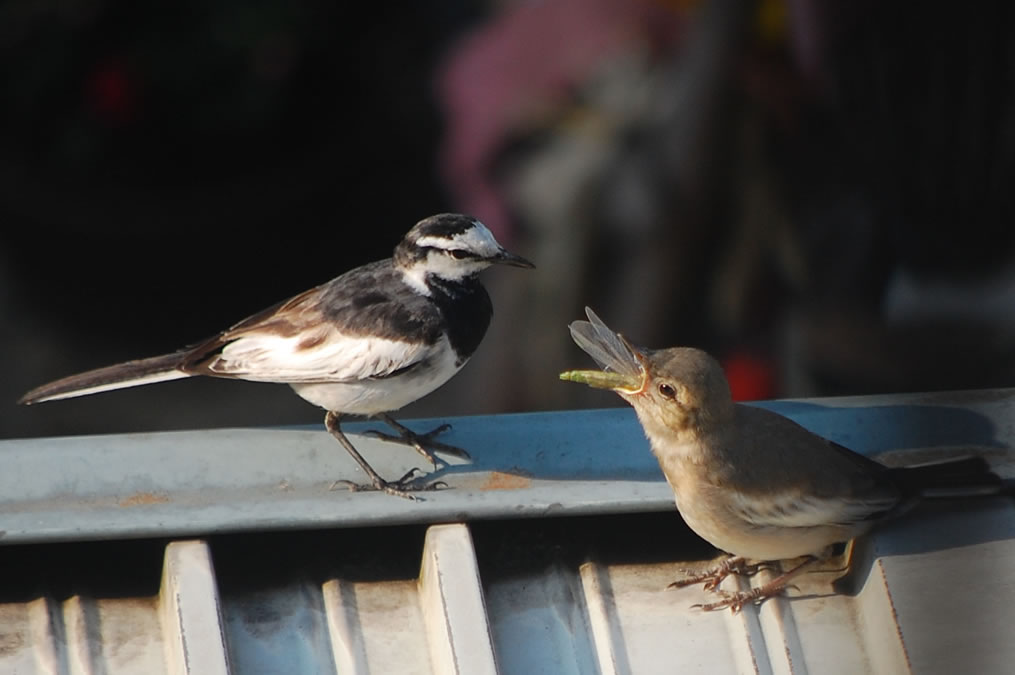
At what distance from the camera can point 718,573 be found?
2.86 m

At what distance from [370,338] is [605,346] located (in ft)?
2.18

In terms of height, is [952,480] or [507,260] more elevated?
[507,260]

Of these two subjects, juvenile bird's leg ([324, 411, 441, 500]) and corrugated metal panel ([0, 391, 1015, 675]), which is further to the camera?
juvenile bird's leg ([324, 411, 441, 500])

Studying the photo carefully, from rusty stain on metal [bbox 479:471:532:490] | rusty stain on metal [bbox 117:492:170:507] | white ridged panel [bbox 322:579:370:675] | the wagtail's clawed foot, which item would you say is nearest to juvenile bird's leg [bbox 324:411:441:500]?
the wagtail's clawed foot

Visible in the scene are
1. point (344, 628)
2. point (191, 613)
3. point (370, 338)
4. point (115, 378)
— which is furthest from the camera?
point (115, 378)

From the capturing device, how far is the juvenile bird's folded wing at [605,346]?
305 cm

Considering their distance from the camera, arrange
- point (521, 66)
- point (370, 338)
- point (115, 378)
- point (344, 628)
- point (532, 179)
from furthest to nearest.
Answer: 1. point (532, 179)
2. point (521, 66)
3. point (115, 378)
4. point (370, 338)
5. point (344, 628)

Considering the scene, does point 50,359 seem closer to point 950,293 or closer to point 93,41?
point 93,41

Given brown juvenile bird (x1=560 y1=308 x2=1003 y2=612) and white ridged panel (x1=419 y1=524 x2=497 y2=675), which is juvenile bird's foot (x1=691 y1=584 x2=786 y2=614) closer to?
brown juvenile bird (x1=560 y1=308 x2=1003 y2=612)

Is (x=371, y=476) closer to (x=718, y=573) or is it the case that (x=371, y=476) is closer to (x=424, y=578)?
(x=424, y=578)

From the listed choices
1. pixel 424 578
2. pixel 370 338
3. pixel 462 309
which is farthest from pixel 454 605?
pixel 462 309

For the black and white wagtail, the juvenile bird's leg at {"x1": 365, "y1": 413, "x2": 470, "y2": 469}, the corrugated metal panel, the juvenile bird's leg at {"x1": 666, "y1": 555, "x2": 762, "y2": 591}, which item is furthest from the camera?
the black and white wagtail

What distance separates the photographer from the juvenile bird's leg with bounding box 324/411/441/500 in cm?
293

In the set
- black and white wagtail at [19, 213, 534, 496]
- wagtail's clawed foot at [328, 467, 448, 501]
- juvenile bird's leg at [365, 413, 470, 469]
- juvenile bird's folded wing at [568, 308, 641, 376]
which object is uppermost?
black and white wagtail at [19, 213, 534, 496]
